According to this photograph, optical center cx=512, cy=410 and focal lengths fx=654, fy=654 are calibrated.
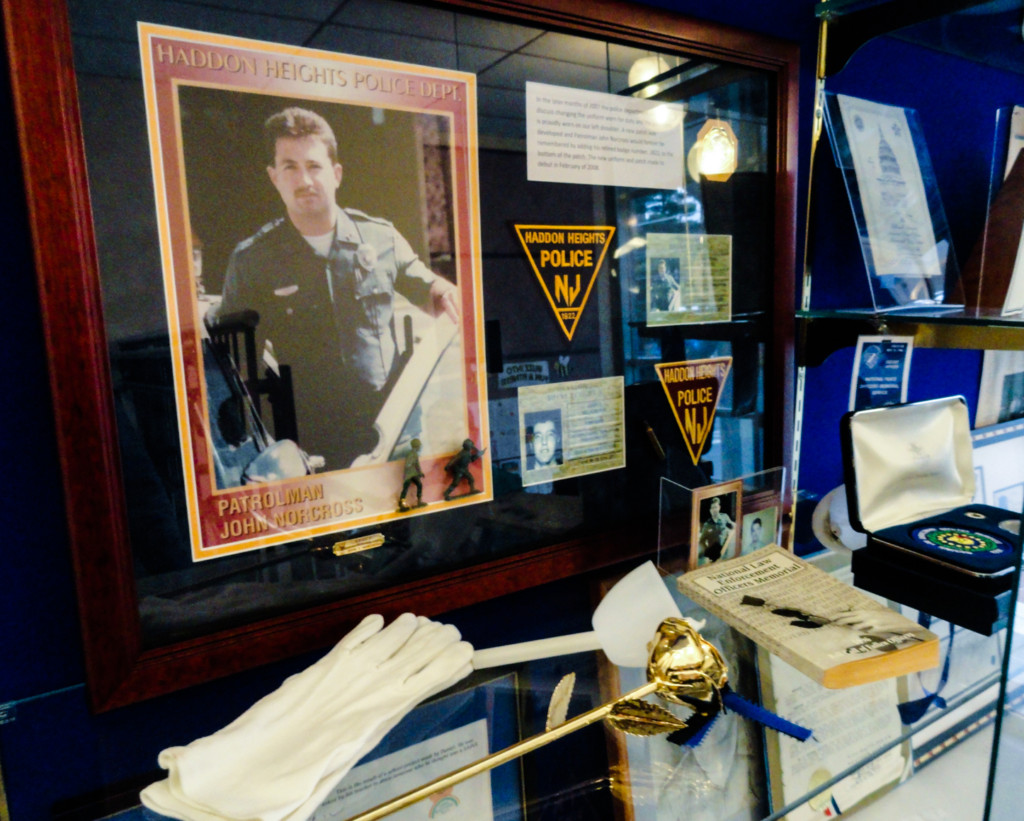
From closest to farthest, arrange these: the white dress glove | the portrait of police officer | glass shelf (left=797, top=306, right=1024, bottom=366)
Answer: the white dress glove < the portrait of police officer < glass shelf (left=797, top=306, right=1024, bottom=366)

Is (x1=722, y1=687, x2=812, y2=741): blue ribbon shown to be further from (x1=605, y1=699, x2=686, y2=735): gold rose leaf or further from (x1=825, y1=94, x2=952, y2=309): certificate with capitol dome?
(x1=825, y1=94, x2=952, y2=309): certificate with capitol dome

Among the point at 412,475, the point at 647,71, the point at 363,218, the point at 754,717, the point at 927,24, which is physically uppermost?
the point at 927,24

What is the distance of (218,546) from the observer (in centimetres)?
52

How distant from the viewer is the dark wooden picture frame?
432 mm

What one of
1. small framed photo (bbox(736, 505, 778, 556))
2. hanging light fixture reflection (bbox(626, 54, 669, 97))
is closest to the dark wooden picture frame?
hanging light fixture reflection (bbox(626, 54, 669, 97))

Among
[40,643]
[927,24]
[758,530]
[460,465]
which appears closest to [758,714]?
[758,530]

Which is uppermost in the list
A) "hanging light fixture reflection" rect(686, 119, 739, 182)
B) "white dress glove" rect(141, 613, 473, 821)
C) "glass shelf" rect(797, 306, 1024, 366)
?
"hanging light fixture reflection" rect(686, 119, 739, 182)

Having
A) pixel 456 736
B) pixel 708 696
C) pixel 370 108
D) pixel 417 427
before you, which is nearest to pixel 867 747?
pixel 708 696

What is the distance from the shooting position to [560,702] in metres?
0.60

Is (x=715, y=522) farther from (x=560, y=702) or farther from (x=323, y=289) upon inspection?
(x=323, y=289)

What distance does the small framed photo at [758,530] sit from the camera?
0.79m

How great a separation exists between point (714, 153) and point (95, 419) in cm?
66

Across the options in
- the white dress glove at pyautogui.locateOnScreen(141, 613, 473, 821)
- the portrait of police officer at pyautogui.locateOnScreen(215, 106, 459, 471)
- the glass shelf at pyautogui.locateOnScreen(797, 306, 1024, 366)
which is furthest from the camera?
the glass shelf at pyautogui.locateOnScreen(797, 306, 1024, 366)

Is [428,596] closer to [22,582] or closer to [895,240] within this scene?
[22,582]
